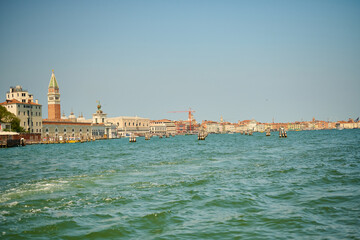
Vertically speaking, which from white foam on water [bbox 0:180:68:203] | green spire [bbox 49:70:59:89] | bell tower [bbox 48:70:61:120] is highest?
green spire [bbox 49:70:59:89]

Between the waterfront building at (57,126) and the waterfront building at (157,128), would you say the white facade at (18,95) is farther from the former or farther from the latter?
the waterfront building at (157,128)

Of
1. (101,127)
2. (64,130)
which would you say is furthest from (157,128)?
(64,130)

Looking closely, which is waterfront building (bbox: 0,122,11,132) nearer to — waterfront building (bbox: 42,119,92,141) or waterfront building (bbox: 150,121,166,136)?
waterfront building (bbox: 42,119,92,141)

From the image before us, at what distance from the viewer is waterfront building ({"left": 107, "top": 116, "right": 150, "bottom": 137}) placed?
15075 cm

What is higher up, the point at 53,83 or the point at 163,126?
the point at 53,83

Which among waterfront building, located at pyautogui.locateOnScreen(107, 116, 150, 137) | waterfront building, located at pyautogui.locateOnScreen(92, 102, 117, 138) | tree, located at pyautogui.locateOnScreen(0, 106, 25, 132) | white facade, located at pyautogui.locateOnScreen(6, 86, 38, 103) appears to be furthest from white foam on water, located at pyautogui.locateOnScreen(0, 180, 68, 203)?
waterfront building, located at pyautogui.locateOnScreen(107, 116, 150, 137)

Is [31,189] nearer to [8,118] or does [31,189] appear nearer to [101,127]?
[8,118]

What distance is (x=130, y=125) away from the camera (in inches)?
6122

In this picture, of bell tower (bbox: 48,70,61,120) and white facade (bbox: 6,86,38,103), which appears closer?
white facade (bbox: 6,86,38,103)

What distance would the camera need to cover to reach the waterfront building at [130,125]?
151m

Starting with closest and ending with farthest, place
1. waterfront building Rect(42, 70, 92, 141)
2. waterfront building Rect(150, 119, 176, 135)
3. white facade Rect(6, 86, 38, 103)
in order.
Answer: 1. waterfront building Rect(42, 70, 92, 141)
2. white facade Rect(6, 86, 38, 103)
3. waterfront building Rect(150, 119, 176, 135)

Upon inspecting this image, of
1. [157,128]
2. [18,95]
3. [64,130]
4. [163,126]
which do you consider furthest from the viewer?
[163,126]

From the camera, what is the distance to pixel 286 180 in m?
13.3

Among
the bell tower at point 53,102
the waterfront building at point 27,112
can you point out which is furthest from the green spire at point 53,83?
the waterfront building at point 27,112
